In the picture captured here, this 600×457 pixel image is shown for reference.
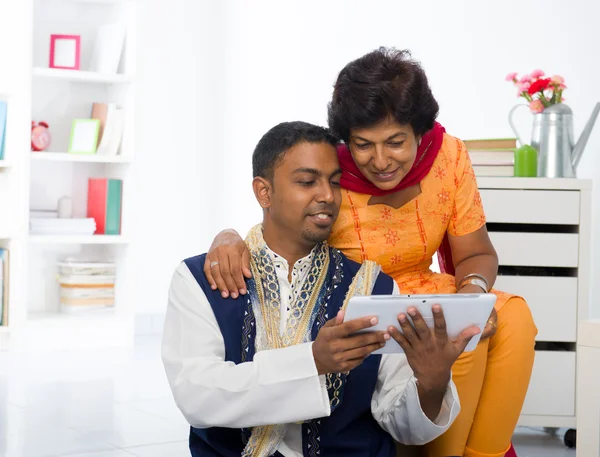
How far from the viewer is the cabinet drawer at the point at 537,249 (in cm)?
277

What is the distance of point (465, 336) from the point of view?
149cm

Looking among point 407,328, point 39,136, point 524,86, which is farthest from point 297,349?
point 39,136

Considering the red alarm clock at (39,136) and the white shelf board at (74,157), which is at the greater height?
the red alarm clock at (39,136)

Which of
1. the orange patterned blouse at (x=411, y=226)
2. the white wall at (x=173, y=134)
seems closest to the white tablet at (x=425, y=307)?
the orange patterned blouse at (x=411, y=226)

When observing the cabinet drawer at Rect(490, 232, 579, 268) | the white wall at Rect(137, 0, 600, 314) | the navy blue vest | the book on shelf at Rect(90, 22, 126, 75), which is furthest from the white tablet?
the book on shelf at Rect(90, 22, 126, 75)

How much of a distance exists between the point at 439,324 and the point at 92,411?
2.02 meters

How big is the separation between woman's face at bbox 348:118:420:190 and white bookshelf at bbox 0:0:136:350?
9.36ft

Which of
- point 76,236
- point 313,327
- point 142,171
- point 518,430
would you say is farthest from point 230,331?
point 142,171

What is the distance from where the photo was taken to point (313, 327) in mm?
1720

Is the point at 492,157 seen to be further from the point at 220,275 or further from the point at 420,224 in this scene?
the point at 220,275

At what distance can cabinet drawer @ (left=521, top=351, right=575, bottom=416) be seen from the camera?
2766mm

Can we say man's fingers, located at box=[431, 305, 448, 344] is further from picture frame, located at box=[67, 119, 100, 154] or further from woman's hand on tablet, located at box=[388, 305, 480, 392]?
picture frame, located at box=[67, 119, 100, 154]

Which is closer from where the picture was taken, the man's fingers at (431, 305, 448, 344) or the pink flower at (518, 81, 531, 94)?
the man's fingers at (431, 305, 448, 344)

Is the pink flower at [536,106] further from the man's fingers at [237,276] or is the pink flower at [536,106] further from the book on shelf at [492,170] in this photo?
the man's fingers at [237,276]
